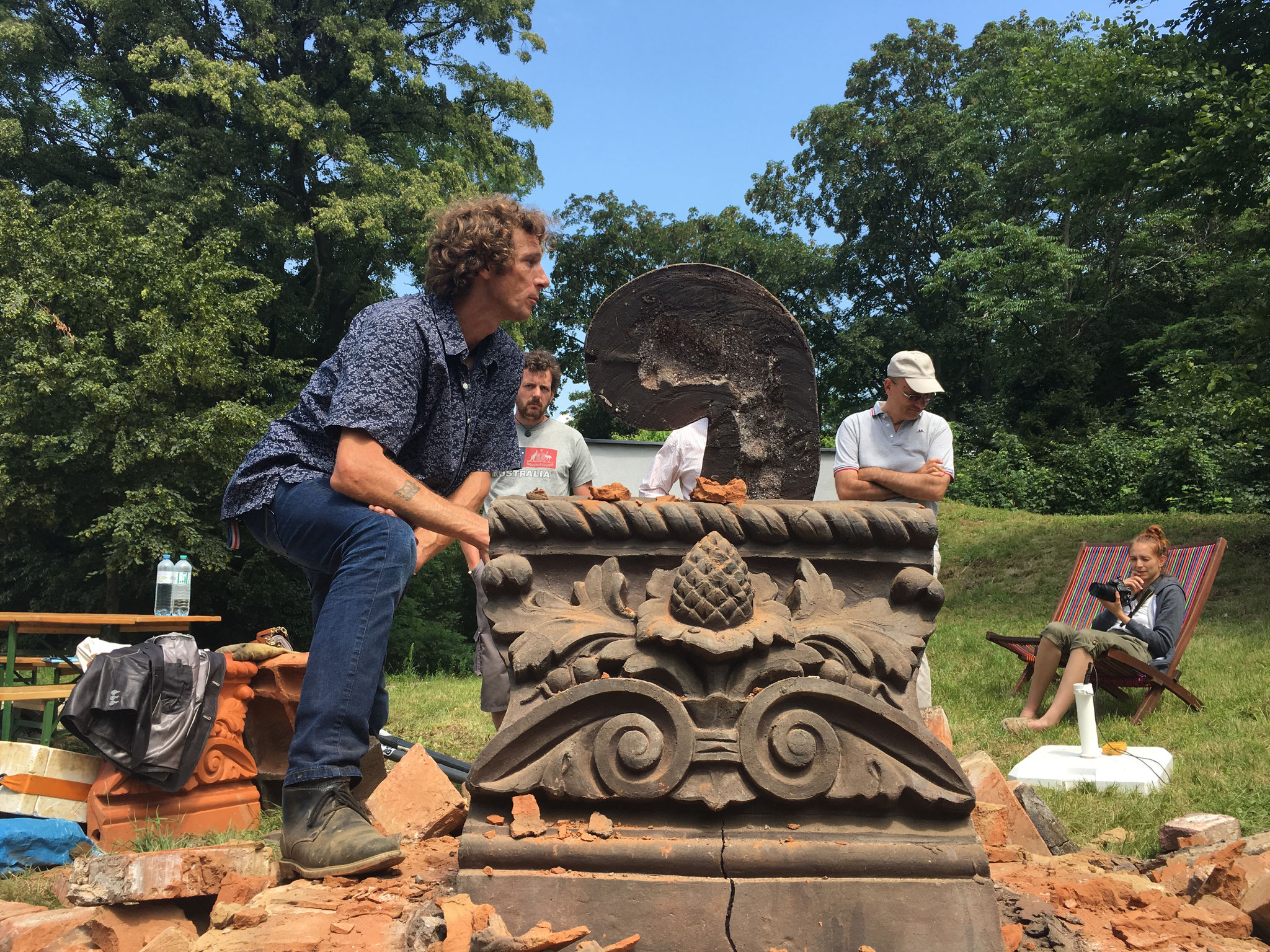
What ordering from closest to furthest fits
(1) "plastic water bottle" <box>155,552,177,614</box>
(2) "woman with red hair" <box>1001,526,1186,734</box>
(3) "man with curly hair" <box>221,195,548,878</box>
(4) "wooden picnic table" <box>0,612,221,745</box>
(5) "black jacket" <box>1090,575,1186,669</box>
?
(3) "man with curly hair" <box>221,195,548,878</box> < (4) "wooden picnic table" <box>0,612,221,745</box> < (2) "woman with red hair" <box>1001,526,1186,734</box> < (5) "black jacket" <box>1090,575,1186,669</box> < (1) "plastic water bottle" <box>155,552,177,614</box>

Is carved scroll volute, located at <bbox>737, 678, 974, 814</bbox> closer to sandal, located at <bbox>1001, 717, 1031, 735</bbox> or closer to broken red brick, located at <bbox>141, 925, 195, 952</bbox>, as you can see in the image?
broken red brick, located at <bbox>141, 925, 195, 952</bbox>

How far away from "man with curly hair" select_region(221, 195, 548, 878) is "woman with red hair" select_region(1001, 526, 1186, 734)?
12.5 feet

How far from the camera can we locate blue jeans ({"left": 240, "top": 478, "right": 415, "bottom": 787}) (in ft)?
6.84

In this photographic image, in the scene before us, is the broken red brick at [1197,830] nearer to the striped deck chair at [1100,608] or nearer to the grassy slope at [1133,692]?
the grassy slope at [1133,692]

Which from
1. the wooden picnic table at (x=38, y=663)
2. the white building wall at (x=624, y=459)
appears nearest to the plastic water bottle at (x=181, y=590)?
the wooden picnic table at (x=38, y=663)

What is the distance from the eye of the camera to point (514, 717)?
6.80 ft

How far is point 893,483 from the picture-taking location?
368 centimetres

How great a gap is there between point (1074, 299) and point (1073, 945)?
22.4 metres

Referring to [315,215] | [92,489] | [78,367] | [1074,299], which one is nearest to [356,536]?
[78,367]

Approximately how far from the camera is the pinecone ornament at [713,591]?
7.07 feet

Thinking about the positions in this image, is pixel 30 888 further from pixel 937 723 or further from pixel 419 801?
pixel 937 723

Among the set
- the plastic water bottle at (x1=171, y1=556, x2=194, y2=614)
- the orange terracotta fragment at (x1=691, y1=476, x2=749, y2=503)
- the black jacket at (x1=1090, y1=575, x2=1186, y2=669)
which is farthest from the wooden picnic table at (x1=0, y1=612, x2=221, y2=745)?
the black jacket at (x1=1090, y1=575, x2=1186, y2=669)

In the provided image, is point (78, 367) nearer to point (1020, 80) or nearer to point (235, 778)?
point (235, 778)

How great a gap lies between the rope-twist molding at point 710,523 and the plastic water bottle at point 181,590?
6.53 metres
